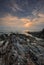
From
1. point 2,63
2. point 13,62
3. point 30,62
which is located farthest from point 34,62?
point 2,63

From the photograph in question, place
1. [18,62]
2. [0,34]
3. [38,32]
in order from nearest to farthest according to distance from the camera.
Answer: [18,62] → [0,34] → [38,32]

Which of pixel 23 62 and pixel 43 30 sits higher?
pixel 43 30

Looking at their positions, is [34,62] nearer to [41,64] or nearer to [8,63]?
[41,64]

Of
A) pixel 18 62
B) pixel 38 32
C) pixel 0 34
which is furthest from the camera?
pixel 38 32

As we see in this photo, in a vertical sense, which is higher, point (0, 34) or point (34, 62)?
point (0, 34)

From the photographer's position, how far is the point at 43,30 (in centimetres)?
3881

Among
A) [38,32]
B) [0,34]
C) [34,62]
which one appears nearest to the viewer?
[34,62]

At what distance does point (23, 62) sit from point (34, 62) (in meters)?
1.25

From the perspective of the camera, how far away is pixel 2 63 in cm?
1243

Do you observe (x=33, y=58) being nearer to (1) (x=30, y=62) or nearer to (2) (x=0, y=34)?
(1) (x=30, y=62)

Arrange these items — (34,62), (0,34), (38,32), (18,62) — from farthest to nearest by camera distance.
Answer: (38,32)
(0,34)
(34,62)
(18,62)

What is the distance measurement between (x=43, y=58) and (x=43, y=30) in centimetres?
2614

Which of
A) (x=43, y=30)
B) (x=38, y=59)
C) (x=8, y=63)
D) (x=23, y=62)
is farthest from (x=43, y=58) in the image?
(x=43, y=30)

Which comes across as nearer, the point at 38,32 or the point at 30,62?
the point at 30,62
